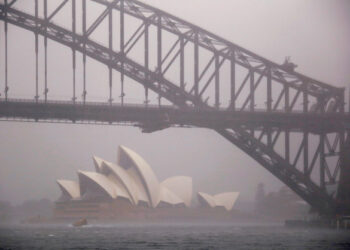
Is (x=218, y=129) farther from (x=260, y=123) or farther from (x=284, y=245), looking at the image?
(x=284, y=245)

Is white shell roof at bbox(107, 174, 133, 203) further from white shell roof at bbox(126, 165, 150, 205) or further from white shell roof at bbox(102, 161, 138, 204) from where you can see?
white shell roof at bbox(126, 165, 150, 205)

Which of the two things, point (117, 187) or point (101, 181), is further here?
point (117, 187)

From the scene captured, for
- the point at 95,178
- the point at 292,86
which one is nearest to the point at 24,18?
the point at 292,86

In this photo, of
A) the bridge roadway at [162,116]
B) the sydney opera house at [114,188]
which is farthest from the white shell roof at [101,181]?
the bridge roadway at [162,116]

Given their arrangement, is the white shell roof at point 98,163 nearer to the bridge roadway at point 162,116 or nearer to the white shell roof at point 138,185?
the white shell roof at point 138,185

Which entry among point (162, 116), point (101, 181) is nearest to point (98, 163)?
point (101, 181)

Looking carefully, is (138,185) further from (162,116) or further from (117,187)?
(162,116)
